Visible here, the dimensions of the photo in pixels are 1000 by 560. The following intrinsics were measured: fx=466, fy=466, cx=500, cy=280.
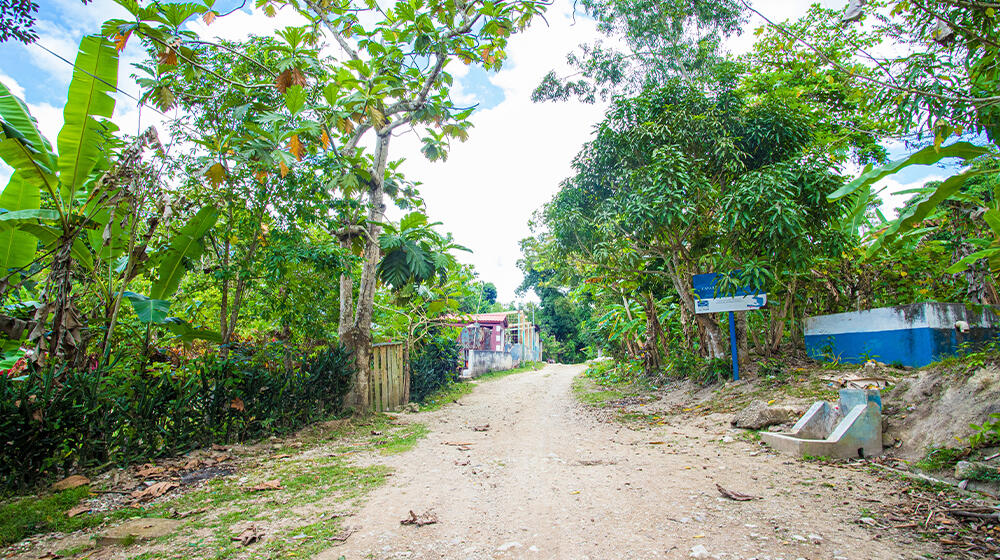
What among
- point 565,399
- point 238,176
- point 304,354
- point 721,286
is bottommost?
point 565,399

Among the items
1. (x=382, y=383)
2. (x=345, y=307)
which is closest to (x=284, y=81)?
(x=345, y=307)

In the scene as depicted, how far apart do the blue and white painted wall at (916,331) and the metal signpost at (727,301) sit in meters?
1.71

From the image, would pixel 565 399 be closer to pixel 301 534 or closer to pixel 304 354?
pixel 304 354

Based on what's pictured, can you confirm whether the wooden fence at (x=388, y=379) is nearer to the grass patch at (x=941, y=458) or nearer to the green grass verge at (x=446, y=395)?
the green grass verge at (x=446, y=395)

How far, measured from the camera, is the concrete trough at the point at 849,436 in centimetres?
462

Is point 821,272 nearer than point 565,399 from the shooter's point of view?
Yes

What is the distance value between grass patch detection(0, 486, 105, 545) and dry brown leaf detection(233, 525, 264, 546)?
3.97 feet

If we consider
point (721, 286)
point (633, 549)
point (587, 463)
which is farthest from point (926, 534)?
point (721, 286)

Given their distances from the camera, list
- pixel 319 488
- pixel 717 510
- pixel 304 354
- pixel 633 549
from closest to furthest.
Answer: pixel 633 549 < pixel 717 510 < pixel 319 488 < pixel 304 354

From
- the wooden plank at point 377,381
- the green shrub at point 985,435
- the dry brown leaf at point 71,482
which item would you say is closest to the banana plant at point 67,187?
the dry brown leaf at point 71,482

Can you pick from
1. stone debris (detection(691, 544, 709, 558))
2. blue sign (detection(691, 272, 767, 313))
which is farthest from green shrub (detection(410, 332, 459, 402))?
stone debris (detection(691, 544, 709, 558))

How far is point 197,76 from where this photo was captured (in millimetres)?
6219

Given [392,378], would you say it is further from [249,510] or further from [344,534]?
[344,534]

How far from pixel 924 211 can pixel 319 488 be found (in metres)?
5.00
